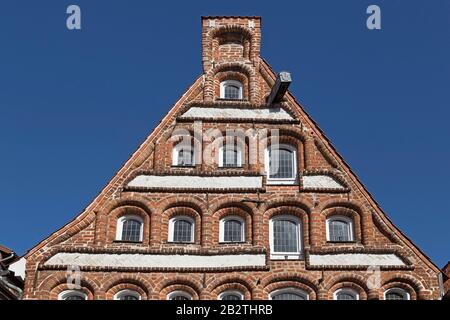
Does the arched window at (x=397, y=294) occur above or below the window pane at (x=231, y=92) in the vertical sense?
below

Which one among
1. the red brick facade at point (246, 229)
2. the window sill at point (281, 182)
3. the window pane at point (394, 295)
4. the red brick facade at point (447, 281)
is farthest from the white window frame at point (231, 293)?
the red brick facade at point (447, 281)

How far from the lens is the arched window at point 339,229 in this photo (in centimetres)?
1909

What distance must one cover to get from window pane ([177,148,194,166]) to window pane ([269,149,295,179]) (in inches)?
88.5

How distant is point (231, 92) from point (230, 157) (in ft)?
8.34

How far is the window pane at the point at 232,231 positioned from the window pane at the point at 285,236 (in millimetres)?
938

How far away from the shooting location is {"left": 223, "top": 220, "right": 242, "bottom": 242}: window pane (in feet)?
→ 62.5

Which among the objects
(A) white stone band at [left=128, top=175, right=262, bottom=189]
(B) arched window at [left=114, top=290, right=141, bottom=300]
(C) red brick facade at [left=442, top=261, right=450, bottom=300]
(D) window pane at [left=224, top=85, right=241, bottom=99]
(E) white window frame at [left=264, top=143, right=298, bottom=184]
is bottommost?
(B) arched window at [left=114, top=290, right=141, bottom=300]

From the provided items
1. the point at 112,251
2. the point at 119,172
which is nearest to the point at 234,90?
the point at 119,172

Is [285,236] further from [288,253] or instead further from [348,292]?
[348,292]

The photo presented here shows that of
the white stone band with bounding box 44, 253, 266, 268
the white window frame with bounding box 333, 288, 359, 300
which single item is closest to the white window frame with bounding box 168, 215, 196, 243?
the white stone band with bounding box 44, 253, 266, 268

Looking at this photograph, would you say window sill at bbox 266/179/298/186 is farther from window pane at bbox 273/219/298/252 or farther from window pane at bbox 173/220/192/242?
window pane at bbox 173/220/192/242

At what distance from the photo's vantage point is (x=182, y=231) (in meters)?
19.2

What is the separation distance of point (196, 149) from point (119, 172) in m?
2.32

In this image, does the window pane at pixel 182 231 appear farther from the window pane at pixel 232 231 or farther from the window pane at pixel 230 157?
the window pane at pixel 230 157
